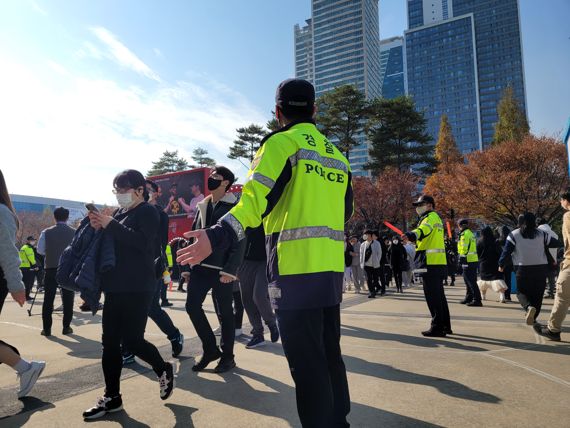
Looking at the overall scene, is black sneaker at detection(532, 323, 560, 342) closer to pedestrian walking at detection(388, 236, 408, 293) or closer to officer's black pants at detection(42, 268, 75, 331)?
officer's black pants at detection(42, 268, 75, 331)

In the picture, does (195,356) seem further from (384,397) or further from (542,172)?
(542,172)

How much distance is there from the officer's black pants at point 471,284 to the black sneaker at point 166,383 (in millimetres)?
7595

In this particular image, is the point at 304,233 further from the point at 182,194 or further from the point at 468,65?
the point at 468,65

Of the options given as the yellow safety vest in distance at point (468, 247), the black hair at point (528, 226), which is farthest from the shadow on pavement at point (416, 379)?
the yellow safety vest in distance at point (468, 247)

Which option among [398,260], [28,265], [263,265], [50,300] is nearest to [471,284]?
[398,260]

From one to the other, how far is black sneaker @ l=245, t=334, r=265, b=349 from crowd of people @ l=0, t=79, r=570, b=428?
14 millimetres

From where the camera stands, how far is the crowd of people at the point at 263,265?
75.4 inches

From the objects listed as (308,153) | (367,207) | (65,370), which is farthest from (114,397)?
(367,207)

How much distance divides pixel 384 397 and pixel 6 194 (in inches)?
145

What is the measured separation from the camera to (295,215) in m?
2.02

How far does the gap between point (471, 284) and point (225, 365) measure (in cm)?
690

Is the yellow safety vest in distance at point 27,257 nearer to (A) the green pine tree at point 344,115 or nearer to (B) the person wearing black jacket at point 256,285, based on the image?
(B) the person wearing black jacket at point 256,285

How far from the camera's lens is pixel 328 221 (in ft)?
6.92

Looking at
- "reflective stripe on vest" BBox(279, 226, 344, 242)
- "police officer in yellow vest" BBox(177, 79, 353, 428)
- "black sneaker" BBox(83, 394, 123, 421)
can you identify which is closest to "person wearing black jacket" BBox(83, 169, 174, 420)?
"black sneaker" BBox(83, 394, 123, 421)
